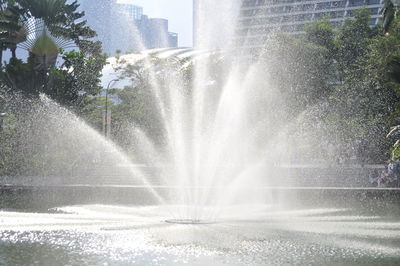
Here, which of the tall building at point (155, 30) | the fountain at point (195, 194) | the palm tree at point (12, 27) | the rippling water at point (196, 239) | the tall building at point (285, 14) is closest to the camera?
the rippling water at point (196, 239)

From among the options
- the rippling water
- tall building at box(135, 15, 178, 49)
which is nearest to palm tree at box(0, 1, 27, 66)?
tall building at box(135, 15, 178, 49)

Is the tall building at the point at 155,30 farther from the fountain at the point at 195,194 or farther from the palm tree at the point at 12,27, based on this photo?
the palm tree at the point at 12,27

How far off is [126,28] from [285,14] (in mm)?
85110

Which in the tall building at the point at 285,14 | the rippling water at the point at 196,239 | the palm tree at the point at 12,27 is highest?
the tall building at the point at 285,14

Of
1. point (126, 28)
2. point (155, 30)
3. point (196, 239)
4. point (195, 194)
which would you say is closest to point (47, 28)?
point (126, 28)

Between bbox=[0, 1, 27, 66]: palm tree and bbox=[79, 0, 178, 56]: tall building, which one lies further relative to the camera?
bbox=[0, 1, 27, 66]: palm tree

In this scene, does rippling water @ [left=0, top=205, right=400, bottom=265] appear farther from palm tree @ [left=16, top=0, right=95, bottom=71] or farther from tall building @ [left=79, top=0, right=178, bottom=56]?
palm tree @ [left=16, top=0, right=95, bottom=71]

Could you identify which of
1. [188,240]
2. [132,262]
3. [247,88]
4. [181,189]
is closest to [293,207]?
[181,189]

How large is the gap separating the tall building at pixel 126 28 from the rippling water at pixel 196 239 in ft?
40.0

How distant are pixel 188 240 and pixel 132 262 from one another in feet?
7.66

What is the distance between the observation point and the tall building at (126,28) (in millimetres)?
29969

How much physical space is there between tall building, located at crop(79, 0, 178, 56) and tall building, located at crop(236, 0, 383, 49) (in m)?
15.0

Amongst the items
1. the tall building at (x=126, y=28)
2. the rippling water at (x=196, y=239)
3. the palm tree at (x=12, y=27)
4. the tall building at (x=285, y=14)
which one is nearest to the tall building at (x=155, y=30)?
the tall building at (x=126, y=28)

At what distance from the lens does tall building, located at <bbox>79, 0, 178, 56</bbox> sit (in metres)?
30.0
